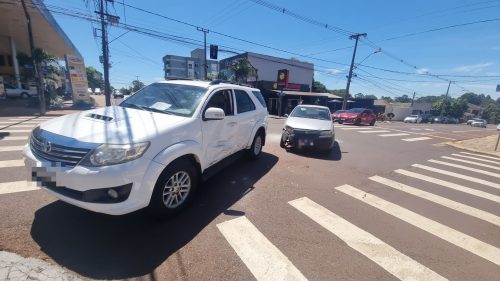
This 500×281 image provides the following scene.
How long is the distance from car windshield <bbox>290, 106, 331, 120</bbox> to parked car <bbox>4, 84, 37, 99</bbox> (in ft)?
96.6

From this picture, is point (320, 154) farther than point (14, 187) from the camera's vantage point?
Yes

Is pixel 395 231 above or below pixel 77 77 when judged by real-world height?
below

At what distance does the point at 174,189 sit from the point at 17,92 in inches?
1237

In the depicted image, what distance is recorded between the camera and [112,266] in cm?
250

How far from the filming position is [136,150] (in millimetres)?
2768

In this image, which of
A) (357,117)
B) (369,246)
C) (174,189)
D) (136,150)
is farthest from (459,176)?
(357,117)

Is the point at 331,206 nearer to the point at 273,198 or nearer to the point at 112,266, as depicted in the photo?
the point at 273,198

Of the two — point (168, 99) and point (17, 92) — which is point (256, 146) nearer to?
point (168, 99)

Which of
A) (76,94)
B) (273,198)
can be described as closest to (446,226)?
(273,198)

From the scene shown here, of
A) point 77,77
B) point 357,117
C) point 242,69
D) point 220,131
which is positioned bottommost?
point 357,117

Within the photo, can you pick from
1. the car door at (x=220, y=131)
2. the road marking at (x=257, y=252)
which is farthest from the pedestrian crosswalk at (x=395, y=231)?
the car door at (x=220, y=131)

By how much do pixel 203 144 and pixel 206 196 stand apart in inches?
41.7

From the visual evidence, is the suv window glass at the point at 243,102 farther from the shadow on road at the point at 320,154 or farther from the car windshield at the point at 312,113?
the car windshield at the point at 312,113

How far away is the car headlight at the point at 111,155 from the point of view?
2602 mm
